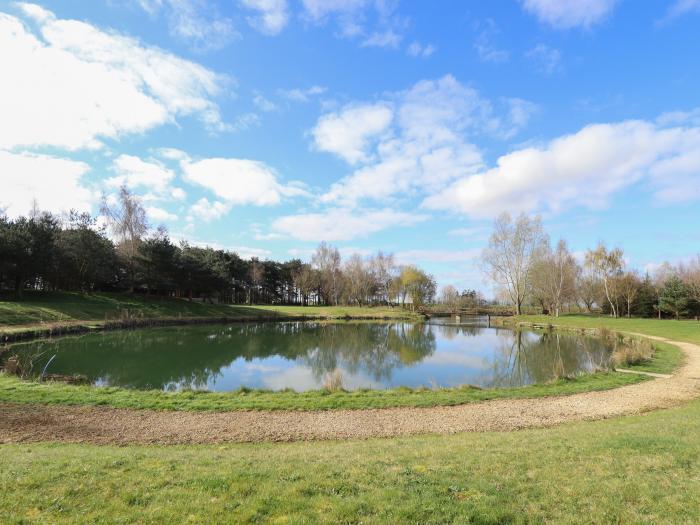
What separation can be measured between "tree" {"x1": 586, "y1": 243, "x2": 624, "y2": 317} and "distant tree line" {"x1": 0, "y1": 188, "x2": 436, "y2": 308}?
2571 centimetres

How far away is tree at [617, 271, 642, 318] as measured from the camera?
155 ft

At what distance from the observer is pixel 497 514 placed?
381 centimetres

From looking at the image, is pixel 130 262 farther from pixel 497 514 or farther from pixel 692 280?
pixel 692 280

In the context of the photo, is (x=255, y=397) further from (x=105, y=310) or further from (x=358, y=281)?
(x=358, y=281)

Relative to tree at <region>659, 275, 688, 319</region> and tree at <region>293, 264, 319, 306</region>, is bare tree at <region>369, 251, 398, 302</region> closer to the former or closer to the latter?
tree at <region>293, 264, 319, 306</region>

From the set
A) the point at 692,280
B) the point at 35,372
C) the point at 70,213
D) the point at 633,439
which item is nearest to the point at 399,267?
the point at 692,280

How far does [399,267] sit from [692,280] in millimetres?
43322

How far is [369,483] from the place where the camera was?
186 inches

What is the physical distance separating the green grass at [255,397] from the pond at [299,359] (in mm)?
2302

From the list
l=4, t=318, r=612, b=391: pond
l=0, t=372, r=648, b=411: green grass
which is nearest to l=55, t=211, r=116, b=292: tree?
l=4, t=318, r=612, b=391: pond

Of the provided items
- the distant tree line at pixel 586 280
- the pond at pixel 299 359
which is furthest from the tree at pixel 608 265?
the pond at pixel 299 359

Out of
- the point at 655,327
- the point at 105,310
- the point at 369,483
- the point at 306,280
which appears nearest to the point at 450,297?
the point at 306,280

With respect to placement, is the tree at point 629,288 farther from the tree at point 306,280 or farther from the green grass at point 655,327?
the tree at point 306,280

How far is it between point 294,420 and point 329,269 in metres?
69.0
